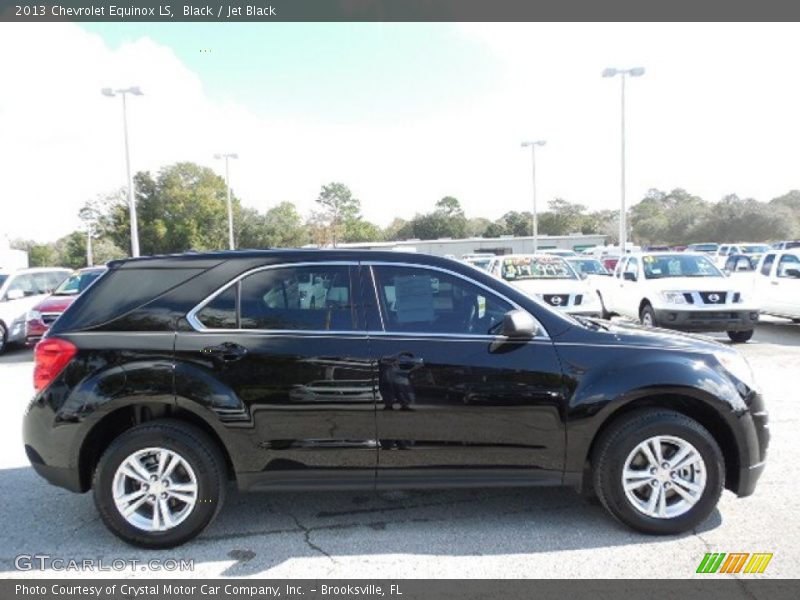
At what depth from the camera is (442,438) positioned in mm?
3469

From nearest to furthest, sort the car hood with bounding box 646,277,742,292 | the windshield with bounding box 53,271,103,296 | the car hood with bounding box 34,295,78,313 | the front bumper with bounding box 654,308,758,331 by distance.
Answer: the front bumper with bounding box 654,308,758,331, the car hood with bounding box 646,277,742,292, the car hood with bounding box 34,295,78,313, the windshield with bounding box 53,271,103,296

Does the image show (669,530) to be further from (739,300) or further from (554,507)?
(739,300)

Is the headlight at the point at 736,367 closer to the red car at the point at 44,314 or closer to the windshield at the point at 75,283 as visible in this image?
the red car at the point at 44,314

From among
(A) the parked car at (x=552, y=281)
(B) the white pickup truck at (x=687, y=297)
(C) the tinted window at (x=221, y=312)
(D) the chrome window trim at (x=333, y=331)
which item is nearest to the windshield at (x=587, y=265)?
(A) the parked car at (x=552, y=281)

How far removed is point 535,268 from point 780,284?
16.2 feet

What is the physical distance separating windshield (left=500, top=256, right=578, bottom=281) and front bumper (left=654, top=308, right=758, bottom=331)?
2.14m

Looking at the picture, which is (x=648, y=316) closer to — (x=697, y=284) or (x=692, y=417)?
(x=697, y=284)

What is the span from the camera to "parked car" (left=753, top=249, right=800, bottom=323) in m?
11.4

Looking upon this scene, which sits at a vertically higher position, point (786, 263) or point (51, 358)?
point (786, 263)

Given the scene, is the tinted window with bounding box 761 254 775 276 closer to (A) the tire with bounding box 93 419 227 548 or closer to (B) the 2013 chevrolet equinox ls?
(B) the 2013 chevrolet equinox ls

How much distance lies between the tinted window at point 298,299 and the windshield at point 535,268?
27.8 ft

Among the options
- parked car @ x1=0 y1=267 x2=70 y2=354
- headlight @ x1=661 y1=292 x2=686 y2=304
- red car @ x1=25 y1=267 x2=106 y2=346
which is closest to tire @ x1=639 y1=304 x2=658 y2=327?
headlight @ x1=661 y1=292 x2=686 y2=304

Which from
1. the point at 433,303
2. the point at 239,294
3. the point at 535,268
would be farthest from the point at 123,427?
the point at 535,268

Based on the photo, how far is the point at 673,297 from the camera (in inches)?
400
